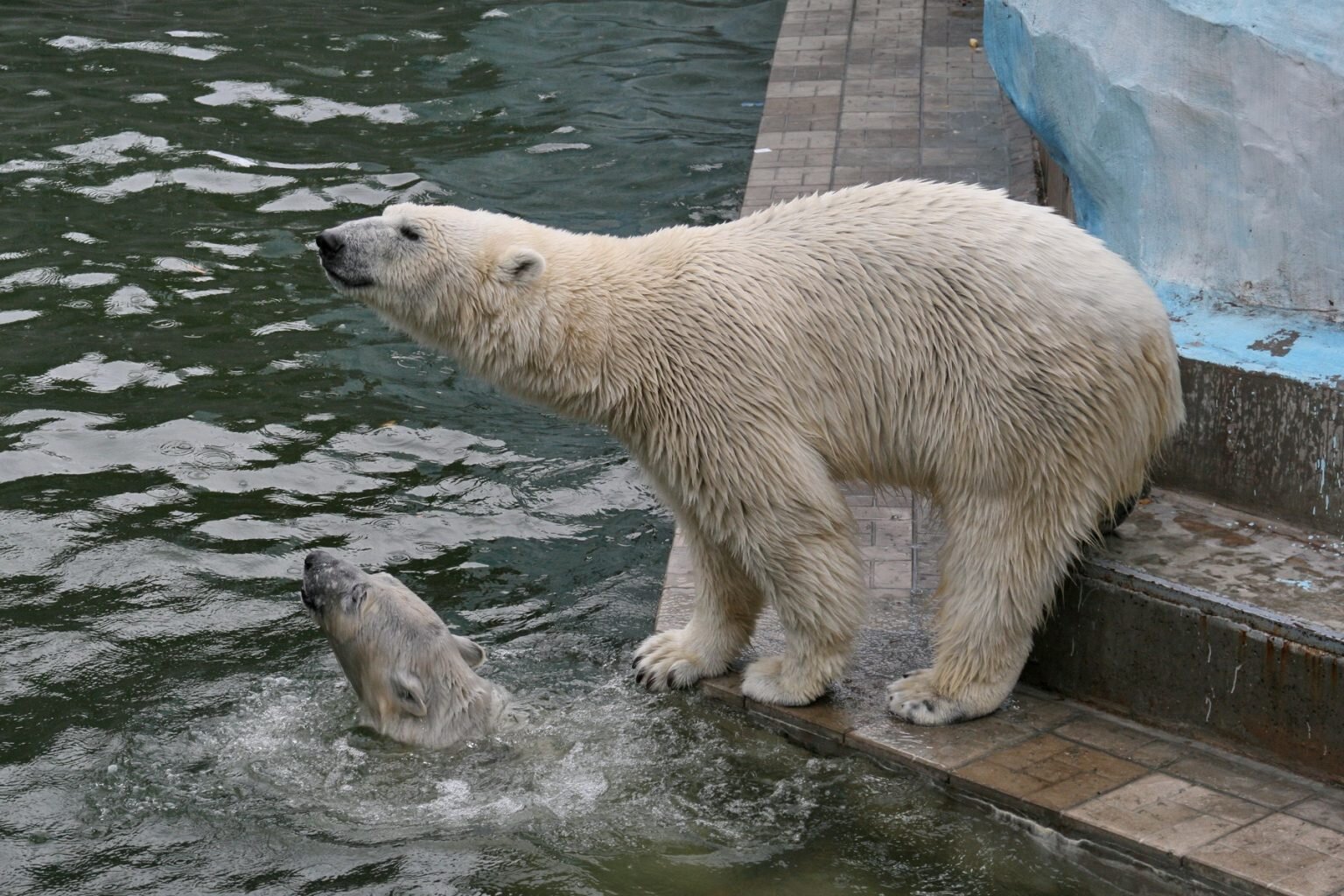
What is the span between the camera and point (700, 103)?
1055cm

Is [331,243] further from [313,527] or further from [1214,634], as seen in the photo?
[1214,634]

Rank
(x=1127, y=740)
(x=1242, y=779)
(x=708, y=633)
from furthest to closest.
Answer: (x=708, y=633) → (x=1127, y=740) → (x=1242, y=779)

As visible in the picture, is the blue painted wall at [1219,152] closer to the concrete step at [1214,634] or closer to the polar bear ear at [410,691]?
the concrete step at [1214,634]

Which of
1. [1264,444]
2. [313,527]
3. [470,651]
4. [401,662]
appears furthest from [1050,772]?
[313,527]

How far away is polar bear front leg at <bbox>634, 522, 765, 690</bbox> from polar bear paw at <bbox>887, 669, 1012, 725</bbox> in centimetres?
52

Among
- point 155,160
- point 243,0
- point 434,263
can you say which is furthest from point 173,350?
point 243,0

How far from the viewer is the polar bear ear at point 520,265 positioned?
4047 mm

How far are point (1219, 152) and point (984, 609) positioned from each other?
1704 millimetres

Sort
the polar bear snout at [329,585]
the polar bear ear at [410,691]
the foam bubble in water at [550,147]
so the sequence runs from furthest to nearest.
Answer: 1. the foam bubble in water at [550,147]
2. the polar bear snout at [329,585]
3. the polar bear ear at [410,691]

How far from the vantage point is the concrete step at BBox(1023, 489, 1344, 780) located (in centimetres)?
383

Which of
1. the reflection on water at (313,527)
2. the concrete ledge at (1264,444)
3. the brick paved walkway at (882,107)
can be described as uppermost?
the brick paved walkway at (882,107)

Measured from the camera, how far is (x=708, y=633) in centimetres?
454

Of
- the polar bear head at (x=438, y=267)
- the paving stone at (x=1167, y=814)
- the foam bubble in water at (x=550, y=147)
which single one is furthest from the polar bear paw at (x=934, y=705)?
the foam bubble in water at (x=550, y=147)

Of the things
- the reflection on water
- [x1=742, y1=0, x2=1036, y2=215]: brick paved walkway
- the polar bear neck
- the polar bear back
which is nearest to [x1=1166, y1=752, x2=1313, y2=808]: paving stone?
the reflection on water
